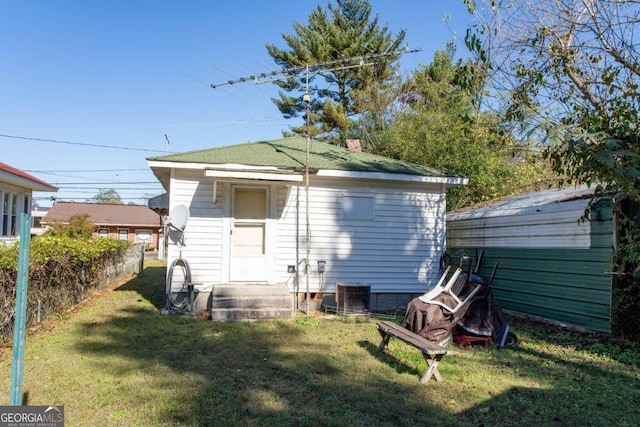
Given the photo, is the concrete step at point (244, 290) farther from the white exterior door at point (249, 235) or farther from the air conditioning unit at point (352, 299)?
the air conditioning unit at point (352, 299)

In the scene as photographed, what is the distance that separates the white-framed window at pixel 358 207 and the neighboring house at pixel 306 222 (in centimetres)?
2

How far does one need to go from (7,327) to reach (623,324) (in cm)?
859

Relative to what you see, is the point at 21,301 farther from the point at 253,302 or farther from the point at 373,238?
the point at 373,238

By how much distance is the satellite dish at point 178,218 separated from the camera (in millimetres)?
7988

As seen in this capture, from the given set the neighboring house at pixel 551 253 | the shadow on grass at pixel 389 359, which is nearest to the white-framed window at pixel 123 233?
the neighboring house at pixel 551 253

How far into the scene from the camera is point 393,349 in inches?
234

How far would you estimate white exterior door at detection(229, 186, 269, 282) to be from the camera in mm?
8562

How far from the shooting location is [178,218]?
7.99 meters

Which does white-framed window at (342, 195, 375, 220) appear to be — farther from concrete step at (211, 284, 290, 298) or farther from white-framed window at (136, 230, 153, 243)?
white-framed window at (136, 230, 153, 243)

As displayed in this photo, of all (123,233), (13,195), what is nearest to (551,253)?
(13,195)

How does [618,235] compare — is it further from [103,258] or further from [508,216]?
[103,258]

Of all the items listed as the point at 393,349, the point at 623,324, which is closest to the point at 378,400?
the point at 393,349

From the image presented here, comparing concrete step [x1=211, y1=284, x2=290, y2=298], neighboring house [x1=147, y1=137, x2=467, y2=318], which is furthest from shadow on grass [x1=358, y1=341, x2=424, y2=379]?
neighboring house [x1=147, y1=137, x2=467, y2=318]

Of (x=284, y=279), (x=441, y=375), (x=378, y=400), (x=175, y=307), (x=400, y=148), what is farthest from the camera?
(x=400, y=148)
